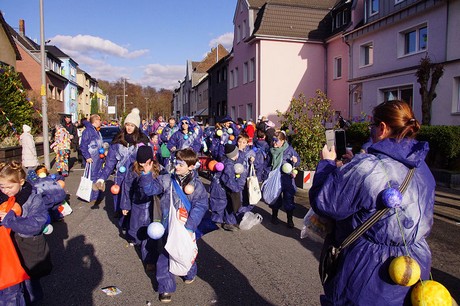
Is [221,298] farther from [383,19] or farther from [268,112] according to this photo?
[268,112]

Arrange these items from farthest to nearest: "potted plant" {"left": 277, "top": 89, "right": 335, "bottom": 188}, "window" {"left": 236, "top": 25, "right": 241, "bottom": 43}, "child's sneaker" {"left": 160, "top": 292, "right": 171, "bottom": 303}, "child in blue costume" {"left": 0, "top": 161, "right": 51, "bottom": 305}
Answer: "window" {"left": 236, "top": 25, "right": 241, "bottom": 43}
"potted plant" {"left": 277, "top": 89, "right": 335, "bottom": 188}
"child's sneaker" {"left": 160, "top": 292, "right": 171, "bottom": 303}
"child in blue costume" {"left": 0, "top": 161, "right": 51, "bottom": 305}

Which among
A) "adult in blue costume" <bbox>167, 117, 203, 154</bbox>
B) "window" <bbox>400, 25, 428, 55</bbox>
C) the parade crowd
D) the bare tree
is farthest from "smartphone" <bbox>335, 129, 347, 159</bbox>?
"window" <bbox>400, 25, 428, 55</bbox>

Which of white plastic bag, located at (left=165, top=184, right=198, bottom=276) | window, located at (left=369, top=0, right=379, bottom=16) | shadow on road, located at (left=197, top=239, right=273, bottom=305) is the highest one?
window, located at (left=369, top=0, right=379, bottom=16)

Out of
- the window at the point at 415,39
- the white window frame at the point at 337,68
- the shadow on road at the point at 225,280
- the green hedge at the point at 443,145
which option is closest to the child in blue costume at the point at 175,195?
the shadow on road at the point at 225,280

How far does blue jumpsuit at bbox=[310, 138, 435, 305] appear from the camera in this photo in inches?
78.8

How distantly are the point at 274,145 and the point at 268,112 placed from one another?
17035 millimetres

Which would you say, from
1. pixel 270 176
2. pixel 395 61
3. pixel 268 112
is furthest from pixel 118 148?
pixel 268 112

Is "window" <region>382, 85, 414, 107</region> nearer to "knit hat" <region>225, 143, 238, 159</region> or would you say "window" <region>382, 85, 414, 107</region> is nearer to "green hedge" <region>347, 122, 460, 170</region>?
"green hedge" <region>347, 122, 460, 170</region>

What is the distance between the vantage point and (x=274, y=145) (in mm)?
7305

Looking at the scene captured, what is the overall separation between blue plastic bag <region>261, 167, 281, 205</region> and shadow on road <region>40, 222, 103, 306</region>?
302 cm

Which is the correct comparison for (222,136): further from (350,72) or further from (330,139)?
(350,72)

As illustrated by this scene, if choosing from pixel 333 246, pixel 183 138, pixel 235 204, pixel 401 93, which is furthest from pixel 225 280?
pixel 401 93

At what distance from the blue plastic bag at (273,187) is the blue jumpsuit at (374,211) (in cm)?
462

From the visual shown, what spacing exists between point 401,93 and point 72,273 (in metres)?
16.1
